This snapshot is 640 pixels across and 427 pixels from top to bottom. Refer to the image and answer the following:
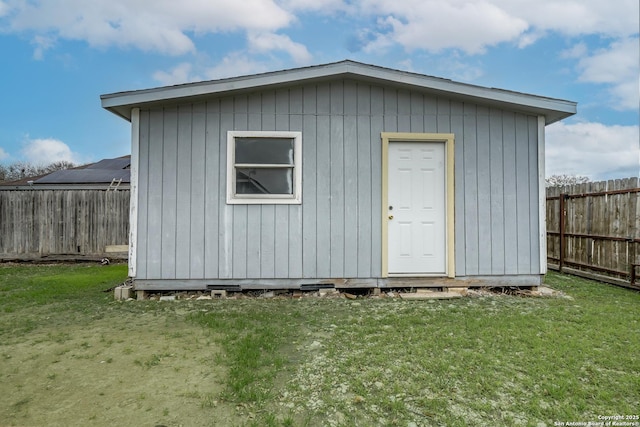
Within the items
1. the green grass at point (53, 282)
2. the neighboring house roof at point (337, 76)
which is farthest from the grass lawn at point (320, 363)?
the neighboring house roof at point (337, 76)

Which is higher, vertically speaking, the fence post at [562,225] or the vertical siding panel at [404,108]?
the vertical siding panel at [404,108]

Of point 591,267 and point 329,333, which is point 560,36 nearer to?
point 591,267

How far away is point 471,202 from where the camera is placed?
4.86 metres

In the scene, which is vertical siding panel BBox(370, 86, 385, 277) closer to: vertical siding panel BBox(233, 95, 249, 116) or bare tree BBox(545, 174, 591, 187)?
vertical siding panel BBox(233, 95, 249, 116)

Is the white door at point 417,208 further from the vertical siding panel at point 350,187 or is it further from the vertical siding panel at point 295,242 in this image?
the vertical siding panel at point 295,242

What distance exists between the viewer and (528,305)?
4188 mm

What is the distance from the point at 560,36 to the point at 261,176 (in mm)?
9888

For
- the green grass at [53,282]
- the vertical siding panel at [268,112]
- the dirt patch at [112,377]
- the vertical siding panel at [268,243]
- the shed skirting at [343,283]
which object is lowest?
the dirt patch at [112,377]

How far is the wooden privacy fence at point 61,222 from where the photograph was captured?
25.4ft

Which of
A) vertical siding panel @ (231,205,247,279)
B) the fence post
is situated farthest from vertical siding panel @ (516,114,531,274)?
vertical siding panel @ (231,205,247,279)

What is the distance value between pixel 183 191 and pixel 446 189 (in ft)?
11.7

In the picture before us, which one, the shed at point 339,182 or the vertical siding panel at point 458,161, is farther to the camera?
the vertical siding panel at point 458,161

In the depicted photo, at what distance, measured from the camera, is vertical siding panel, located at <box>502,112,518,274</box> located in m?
4.86

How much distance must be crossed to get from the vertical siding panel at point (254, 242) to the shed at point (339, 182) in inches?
0.6
